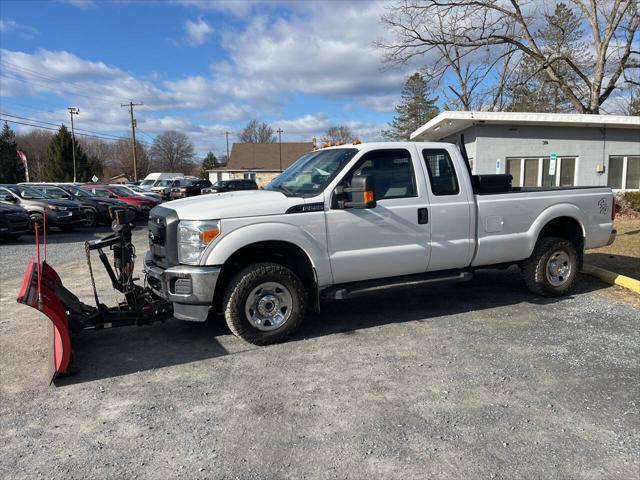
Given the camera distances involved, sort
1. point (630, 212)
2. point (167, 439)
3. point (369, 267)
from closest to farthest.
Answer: point (167, 439) → point (369, 267) → point (630, 212)

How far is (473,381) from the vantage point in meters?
4.18

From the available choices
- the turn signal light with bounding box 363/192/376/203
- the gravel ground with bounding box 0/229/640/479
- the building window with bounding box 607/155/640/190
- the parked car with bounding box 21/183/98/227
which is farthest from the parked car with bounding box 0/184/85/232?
the building window with bounding box 607/155/640/190

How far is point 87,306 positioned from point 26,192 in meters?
13.6

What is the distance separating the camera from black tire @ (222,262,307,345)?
15.9ft

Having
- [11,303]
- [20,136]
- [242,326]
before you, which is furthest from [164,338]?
[20,136]

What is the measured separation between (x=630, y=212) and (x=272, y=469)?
17.5 metres

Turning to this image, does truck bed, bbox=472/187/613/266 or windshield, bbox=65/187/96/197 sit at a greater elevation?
windshield, bbox=65/187/96/197

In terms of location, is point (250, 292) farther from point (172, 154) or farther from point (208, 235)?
point (172, 154)

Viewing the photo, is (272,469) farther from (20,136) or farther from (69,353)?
(20,136)

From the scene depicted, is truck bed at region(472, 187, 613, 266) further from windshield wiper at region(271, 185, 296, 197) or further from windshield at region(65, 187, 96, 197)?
windshield at region(65, 187, 96, 197)

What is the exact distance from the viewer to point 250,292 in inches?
194

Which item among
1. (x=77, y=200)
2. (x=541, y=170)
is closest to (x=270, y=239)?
(x=77, y=200)

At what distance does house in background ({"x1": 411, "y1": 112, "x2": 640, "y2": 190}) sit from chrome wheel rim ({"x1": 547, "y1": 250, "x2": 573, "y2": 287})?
37.0ft

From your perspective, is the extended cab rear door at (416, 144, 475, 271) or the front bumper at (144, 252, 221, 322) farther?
the extended cab rear door at (416, 144, 475, 271)
